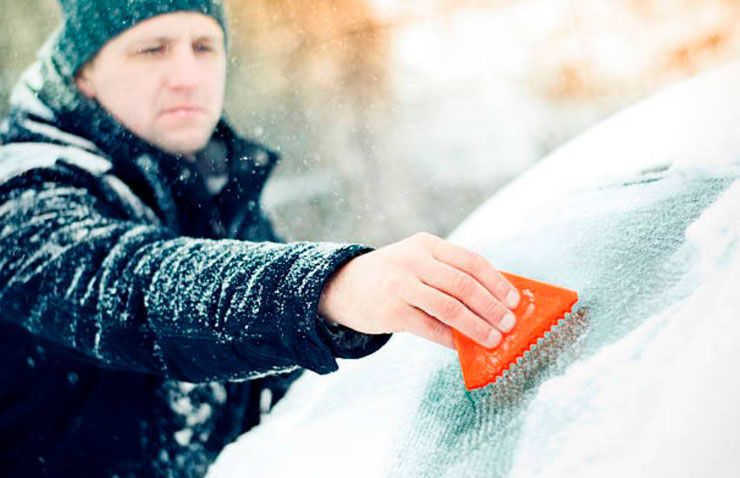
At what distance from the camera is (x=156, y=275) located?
1.81ft

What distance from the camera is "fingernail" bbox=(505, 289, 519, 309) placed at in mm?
439

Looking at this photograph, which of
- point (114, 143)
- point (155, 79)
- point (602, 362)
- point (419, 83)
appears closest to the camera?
point (602, 362)

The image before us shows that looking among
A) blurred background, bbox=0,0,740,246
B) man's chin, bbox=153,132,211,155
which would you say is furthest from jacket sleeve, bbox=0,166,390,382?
blurred background, bbox=0,0,740,246

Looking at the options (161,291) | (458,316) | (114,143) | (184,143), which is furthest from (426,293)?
(184,143)

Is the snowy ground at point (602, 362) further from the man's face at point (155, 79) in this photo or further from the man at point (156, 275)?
the man's face at point (155, 79)

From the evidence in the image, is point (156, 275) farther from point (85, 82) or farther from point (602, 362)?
point (85, 82)

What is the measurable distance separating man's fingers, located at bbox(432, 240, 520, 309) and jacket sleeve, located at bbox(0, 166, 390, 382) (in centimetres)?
8

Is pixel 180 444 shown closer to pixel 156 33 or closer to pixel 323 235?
pixel 156 33

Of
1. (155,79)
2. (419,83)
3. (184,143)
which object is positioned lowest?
(419,83)

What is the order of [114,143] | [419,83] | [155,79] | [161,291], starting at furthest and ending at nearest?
[419,83] → [155,79] → [114,143] → [161,291]

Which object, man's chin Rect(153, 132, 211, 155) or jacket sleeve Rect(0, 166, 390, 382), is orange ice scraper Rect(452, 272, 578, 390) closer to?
jacket sleeve Rect(0, 166, 390, 382)

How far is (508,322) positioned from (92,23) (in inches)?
32.8

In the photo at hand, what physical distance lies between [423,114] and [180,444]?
46.3 inches

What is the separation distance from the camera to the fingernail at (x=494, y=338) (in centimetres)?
43
